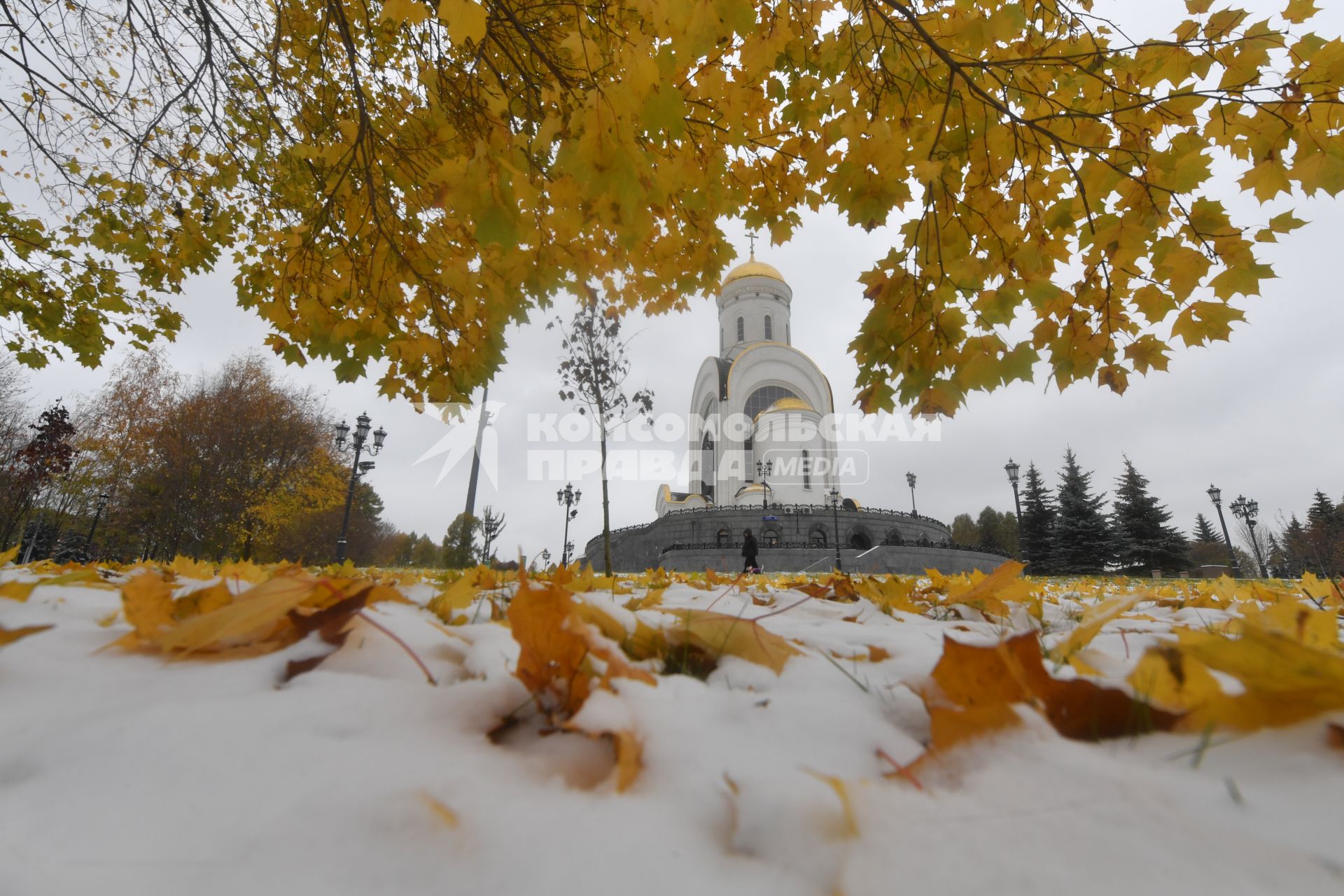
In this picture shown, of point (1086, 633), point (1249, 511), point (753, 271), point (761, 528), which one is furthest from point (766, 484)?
point (1086, 633)

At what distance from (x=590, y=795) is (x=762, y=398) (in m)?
34.3

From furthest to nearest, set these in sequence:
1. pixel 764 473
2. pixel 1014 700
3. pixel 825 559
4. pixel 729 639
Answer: pixel 764 473, pixel 825 559, pixel 729 639, pixel 1014 700

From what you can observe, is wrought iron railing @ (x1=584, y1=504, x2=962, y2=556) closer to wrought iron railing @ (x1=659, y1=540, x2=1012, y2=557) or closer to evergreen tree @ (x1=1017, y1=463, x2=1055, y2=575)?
wrought iron railing @ (x1=659, y1=540, x2=1012, y2=557)

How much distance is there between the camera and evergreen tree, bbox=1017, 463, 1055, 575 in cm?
3144

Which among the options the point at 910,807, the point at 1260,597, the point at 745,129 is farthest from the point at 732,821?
the point at 745,129

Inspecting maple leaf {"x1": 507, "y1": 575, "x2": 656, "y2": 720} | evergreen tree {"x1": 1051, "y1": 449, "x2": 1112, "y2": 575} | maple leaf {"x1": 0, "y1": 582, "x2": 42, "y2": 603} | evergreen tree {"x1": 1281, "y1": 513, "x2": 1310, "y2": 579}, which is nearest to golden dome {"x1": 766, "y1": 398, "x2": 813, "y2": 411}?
evergreen tree {"x1": 1051, "y1": 449, "x2": 1112, "y2": 575}

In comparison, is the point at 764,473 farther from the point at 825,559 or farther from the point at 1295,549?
the point at 1295,549

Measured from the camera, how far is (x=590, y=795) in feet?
1.68

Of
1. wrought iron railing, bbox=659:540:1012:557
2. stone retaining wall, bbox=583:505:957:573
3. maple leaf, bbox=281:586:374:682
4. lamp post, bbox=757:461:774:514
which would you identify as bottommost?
maple leaf, bbox=281:586:374:682

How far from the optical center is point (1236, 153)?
222 centimetres

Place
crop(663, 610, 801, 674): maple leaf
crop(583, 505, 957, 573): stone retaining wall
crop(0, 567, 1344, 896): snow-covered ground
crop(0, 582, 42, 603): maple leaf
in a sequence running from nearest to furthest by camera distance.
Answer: crop(0, 567, 1344, 896): snow-covered ground → crop(663, 610, 801, 674): maple leaf → crop(0, 582, 42, 603): maple leaf → crop(583, 505, 957, 573): stone retaining wall

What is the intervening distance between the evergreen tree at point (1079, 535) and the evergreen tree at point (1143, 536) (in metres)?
0.70

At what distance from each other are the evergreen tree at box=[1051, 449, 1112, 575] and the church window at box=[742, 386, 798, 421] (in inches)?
655

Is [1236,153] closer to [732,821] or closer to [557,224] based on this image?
[557,224]
